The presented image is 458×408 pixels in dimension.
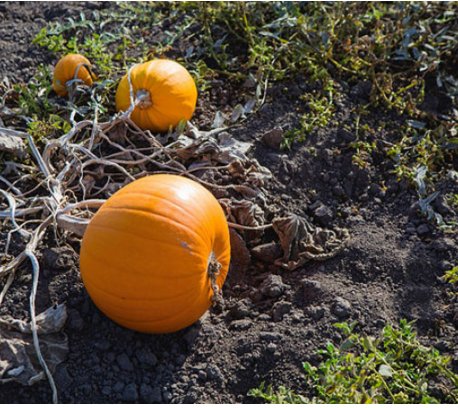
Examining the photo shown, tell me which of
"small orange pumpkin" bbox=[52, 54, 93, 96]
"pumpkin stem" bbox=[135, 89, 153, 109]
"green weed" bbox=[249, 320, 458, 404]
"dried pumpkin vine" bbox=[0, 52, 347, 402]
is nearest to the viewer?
"green weed" bbox=[249, 320, 458, 404]

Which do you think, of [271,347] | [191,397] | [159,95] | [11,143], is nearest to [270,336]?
[271,347]

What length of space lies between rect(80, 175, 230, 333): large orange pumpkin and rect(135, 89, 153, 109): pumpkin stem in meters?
1.23

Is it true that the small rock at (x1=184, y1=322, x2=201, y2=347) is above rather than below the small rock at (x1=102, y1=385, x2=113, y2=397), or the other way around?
above

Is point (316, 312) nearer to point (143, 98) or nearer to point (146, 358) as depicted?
point (146, 358)

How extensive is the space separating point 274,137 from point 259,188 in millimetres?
478

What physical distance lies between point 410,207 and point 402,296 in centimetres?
72

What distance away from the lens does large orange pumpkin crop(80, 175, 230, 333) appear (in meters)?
3.41

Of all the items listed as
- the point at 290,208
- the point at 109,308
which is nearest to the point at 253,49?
the point at 290,208

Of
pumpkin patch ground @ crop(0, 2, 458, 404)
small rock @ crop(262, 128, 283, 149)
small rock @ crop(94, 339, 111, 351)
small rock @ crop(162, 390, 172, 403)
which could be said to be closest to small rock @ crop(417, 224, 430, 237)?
pumpkin patch ground @ crop(0, 2, 458, 404)

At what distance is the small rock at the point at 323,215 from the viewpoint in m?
4.41

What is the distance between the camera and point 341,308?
3.75 metres

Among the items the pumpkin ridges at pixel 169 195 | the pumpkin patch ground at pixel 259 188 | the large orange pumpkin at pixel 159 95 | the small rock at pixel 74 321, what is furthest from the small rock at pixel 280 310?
the large orange pumpkin at pixel 159 95

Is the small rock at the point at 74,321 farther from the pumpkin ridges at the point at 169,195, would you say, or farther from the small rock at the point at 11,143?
the small rock at the point at 11,143

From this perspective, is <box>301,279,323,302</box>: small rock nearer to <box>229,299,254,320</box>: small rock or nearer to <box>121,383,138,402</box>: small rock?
<box>229,299,254,320</box>: small rock
